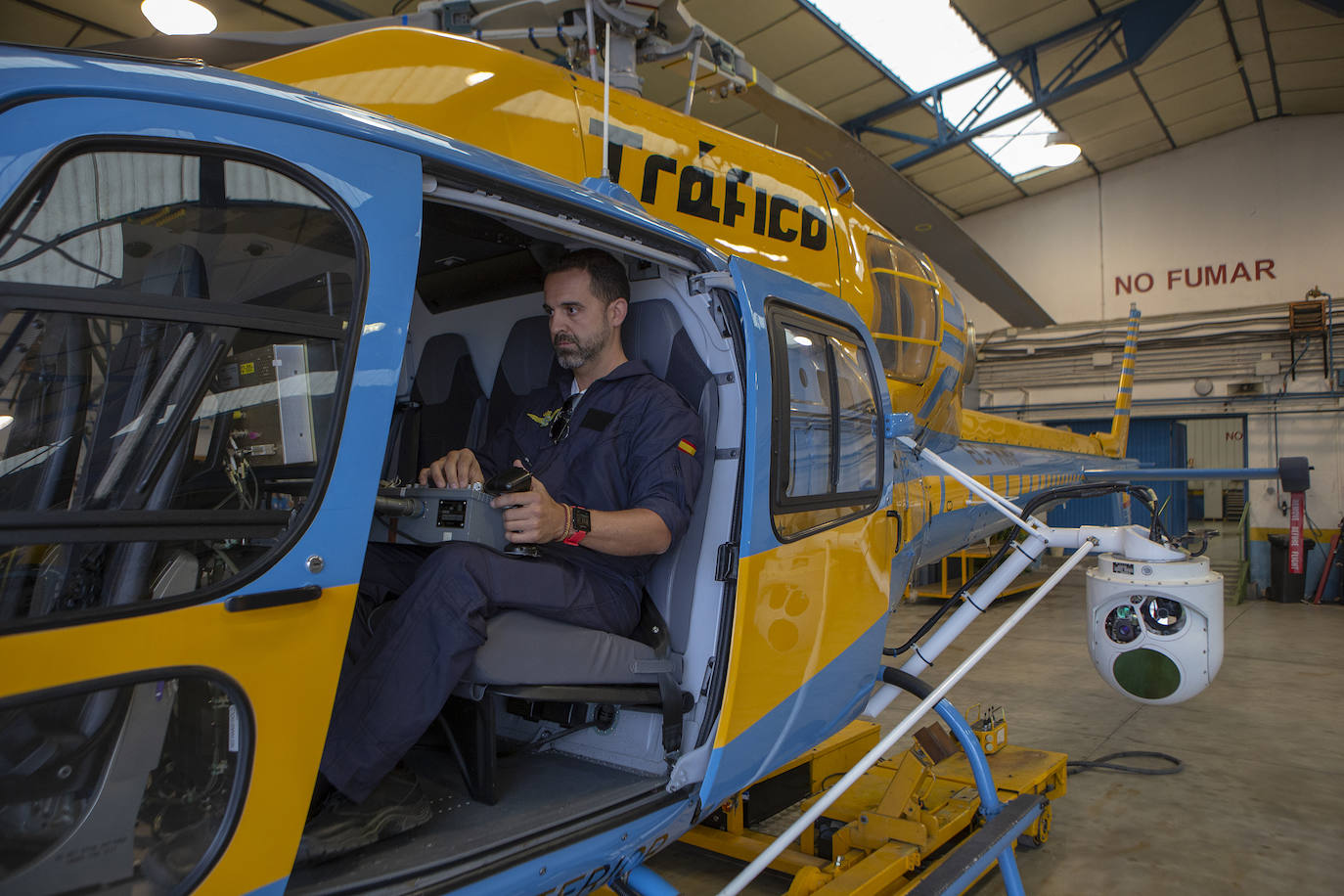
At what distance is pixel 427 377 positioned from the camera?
2.69m

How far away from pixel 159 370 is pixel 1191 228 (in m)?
15.6

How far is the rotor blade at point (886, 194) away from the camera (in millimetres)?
3883

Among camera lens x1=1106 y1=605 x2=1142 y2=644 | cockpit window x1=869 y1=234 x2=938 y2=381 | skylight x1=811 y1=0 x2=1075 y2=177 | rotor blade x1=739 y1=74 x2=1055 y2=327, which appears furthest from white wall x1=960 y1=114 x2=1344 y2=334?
camera lens x1=1106 y1=605 x2=1142 y2=644

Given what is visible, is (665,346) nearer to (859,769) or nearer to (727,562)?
(727,562)

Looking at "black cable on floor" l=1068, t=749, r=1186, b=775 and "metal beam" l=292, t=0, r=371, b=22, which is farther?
"metal beam" l=292, t=0, r=371, b=22

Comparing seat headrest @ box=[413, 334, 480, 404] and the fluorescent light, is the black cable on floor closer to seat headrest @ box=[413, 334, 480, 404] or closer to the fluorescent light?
seat headrest @ box=[413, 334, 480, 404]

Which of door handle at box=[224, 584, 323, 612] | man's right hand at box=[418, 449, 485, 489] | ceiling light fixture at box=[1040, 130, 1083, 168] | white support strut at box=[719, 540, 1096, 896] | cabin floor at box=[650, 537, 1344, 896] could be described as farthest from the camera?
ceiling light fixture at box=[1040, 130, 1083, 168]

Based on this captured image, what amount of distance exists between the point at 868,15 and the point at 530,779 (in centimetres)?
898

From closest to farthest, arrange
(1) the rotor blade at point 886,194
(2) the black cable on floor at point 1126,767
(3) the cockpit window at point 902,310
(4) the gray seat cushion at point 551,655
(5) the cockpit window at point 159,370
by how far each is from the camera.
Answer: (5) the cockpit window at point 159,370, (4) the gray seat cushion at point 551,655, (3) the cockpit window at point 902,310, (1) the rotor blade at point 886,194, (2) the black cable on floor at point 1126,767

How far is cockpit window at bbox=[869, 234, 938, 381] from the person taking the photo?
369cm

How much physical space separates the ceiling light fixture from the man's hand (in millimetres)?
8999

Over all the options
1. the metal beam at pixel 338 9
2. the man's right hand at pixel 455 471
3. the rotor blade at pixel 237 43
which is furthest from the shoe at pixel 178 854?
the metal beam at pixel 338 9

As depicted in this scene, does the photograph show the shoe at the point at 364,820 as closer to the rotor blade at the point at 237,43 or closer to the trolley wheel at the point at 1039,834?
the rotor blade at the point at 237,43

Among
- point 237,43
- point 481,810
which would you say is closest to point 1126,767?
point 481,810
